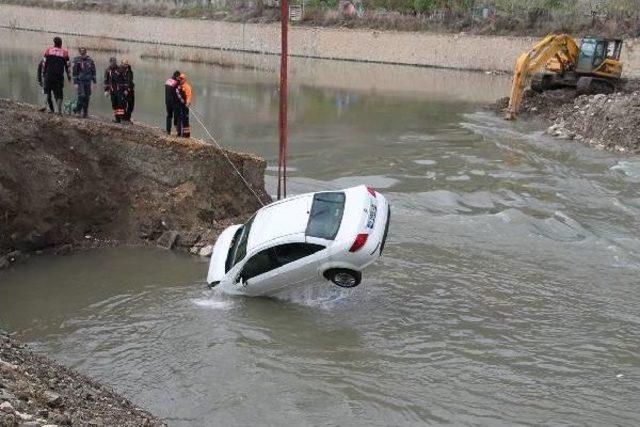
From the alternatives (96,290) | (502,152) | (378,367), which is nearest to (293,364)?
(378,367)

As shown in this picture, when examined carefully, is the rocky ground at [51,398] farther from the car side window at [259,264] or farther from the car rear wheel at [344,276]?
the car rear wheel at [344,276]

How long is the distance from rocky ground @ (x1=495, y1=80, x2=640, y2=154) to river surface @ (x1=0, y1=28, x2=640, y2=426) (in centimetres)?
467

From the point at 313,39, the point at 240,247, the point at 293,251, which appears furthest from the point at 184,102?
the point at 313,39

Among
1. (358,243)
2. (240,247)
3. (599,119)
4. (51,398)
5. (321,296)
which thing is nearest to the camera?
(51,398)

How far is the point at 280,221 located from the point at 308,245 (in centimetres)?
89

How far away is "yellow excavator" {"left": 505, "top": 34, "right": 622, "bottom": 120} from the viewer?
28.5 m

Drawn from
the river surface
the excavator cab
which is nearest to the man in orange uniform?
the river surface

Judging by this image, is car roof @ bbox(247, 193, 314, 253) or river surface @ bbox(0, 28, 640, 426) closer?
river surface @ bbox(0, 28, 640, 426)

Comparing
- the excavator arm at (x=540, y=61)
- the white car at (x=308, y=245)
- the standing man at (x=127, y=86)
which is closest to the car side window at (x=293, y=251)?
the white car at (x=308, y=245)

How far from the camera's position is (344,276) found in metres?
9.59

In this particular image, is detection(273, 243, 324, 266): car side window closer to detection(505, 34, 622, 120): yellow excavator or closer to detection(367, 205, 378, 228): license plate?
detection(367, 205, 378, 228): license plate

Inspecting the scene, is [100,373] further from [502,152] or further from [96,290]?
[502,152]

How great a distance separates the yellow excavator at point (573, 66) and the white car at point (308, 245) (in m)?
20.0

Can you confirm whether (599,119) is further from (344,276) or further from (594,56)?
(344,276)
